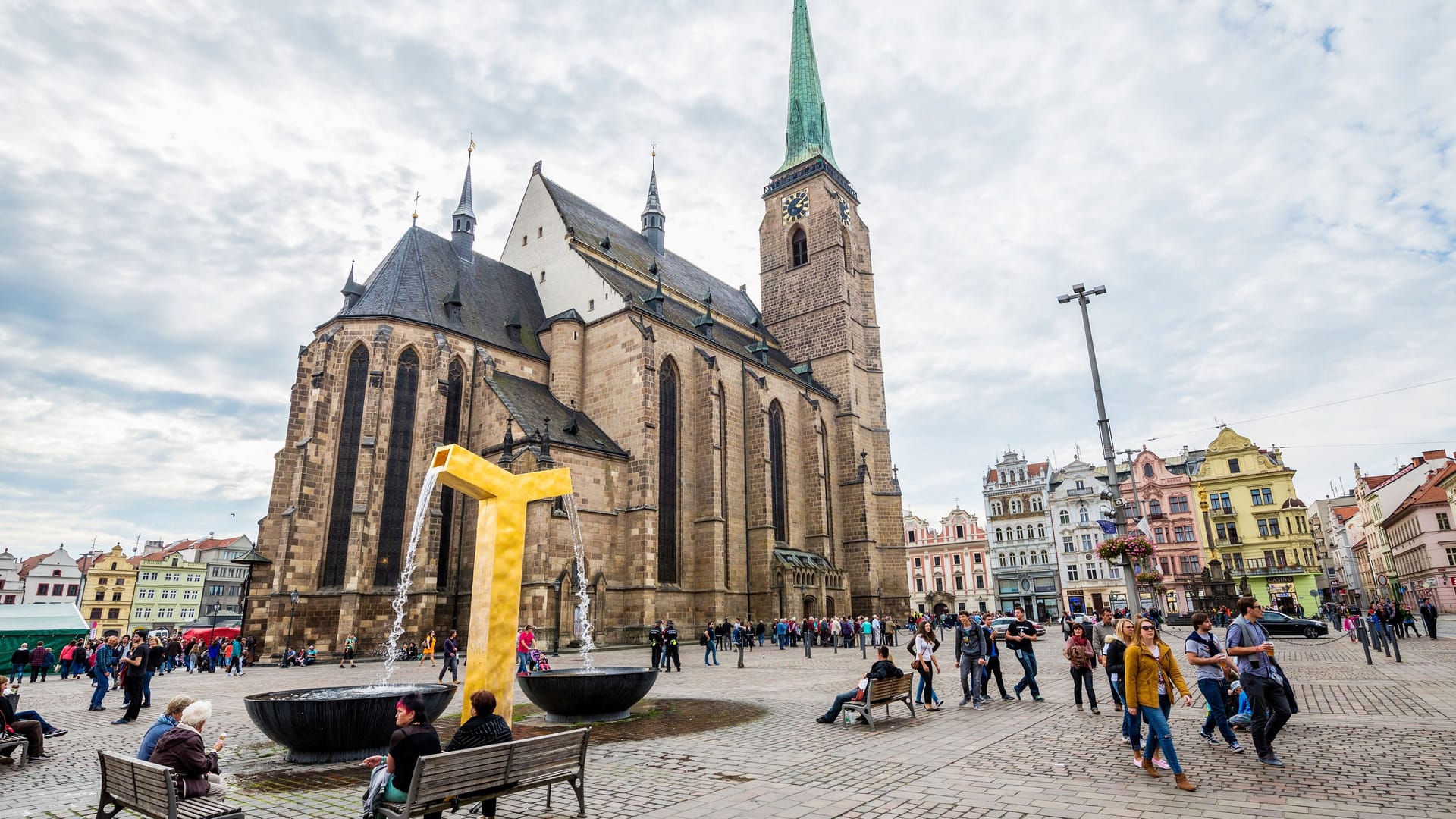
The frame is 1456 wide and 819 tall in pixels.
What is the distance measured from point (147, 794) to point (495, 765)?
7.44 ft

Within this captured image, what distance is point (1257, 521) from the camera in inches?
2060

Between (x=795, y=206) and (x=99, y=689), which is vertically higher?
(x=795, y=206)

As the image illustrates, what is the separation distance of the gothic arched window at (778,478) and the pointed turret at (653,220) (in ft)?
50.0

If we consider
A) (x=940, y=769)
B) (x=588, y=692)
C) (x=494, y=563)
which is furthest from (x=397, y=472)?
(x=940, y=769)

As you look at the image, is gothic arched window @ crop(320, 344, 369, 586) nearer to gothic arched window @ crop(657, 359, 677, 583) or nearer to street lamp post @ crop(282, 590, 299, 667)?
street lamp post @ crop(282, 590, 299, 667)

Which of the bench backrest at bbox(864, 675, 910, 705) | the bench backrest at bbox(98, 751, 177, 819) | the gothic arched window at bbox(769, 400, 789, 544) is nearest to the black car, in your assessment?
the gothic arched window at bbox(769, 400, 789, 544)

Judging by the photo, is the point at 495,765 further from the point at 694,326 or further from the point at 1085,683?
the point at 694,326

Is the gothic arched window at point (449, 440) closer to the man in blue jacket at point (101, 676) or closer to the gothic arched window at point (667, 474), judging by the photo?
the gothic arched window at point (667, 474)

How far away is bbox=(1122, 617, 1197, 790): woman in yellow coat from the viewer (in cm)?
664

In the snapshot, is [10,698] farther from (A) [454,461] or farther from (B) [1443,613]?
(B) [1443,613]

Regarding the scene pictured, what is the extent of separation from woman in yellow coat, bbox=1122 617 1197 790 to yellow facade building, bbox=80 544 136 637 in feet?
318

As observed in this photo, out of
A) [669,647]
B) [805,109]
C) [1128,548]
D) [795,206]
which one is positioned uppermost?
[805,109]

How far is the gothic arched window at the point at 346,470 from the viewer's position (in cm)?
2781

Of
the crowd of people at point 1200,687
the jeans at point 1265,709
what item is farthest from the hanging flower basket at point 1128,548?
the jeans at point 1265,709
